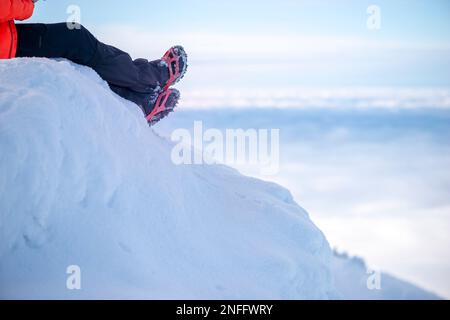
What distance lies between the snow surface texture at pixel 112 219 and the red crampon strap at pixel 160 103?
1001mm

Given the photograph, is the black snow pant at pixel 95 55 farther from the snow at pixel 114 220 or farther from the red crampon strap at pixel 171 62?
the snow at pixel 114 220

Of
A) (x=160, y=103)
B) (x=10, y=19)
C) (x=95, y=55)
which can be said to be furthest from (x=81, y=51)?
(x=160, y=103)

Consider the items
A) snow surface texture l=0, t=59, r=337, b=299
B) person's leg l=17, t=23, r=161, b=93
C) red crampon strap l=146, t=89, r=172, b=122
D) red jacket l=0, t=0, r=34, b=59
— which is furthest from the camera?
red crampon strap l=146, t=89, r=172, b=122

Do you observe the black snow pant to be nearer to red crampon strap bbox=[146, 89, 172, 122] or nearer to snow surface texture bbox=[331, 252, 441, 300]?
red crampon strap bbox=[146, 89, 172, 122]

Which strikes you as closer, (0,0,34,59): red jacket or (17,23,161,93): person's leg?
(0,0,34,59): red jacket

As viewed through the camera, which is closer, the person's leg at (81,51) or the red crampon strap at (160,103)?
the person's leg at (81,51)

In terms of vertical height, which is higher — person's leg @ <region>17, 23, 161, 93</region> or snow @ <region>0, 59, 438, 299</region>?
person's leg @ <region>17, 23, 161, 93</region>

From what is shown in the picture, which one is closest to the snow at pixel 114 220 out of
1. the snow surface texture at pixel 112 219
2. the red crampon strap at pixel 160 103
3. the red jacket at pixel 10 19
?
the snow surface texture at pixel 112 219

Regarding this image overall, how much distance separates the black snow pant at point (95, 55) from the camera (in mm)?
3510

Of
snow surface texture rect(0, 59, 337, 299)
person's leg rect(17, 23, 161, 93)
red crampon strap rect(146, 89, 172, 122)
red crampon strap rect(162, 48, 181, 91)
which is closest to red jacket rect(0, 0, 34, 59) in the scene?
person's leg rect(17, 23, 161, 93)

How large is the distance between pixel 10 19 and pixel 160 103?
152cm

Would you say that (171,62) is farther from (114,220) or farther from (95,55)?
(114,220)

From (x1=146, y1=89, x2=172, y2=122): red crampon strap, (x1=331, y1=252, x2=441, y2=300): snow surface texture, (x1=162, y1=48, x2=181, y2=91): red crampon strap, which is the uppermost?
(x1=162, y1=48, x2=181, y2=91): red crampon strap

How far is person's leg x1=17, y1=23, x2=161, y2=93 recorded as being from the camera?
3502mm
